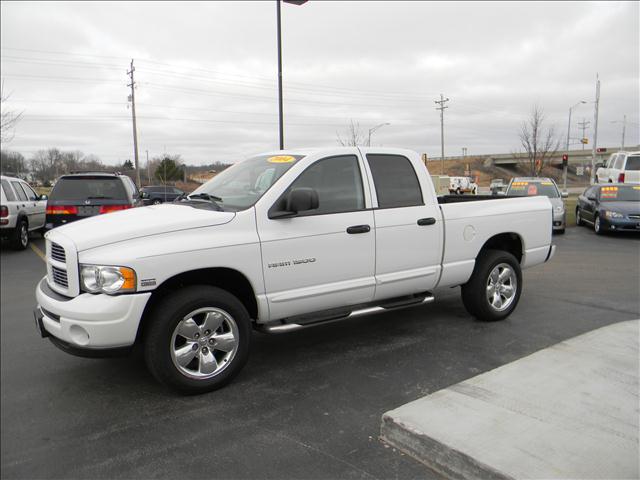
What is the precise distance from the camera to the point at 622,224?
46.4 feet

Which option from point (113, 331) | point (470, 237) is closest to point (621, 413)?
point (470, 237)

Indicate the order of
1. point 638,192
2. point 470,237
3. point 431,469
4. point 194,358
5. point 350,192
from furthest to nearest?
1. point 638,192
2. point 470,237
3. point 350,192
4. point 194,358
5. point 431,469

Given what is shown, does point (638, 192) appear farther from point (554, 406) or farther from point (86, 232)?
point (86, 232)

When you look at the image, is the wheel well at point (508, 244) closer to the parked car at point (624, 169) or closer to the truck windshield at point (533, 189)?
the truck windshield at point (533, 189)

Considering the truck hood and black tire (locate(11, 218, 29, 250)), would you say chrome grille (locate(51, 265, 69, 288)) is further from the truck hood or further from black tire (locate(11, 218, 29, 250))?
black tire (locate(11, 218, 29, 250))

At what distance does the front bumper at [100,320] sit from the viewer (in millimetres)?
3631

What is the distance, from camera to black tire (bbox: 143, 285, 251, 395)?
3.79 meters

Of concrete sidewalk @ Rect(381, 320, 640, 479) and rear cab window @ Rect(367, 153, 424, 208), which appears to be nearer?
concrete sidewalk @ Rect(381, 320, 640, 479)

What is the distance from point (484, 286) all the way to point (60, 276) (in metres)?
4.26

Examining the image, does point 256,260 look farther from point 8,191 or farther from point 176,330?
point 8,191

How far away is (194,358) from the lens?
406 cm

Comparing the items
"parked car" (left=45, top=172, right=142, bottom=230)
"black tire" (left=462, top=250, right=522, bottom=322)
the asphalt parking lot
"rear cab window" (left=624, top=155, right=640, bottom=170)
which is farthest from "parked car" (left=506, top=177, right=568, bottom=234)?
"parked car" (left=45, top=172, right=142, bottom=230)

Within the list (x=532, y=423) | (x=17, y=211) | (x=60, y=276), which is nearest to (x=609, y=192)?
(x=532, y=423)

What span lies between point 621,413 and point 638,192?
45.3 ft
